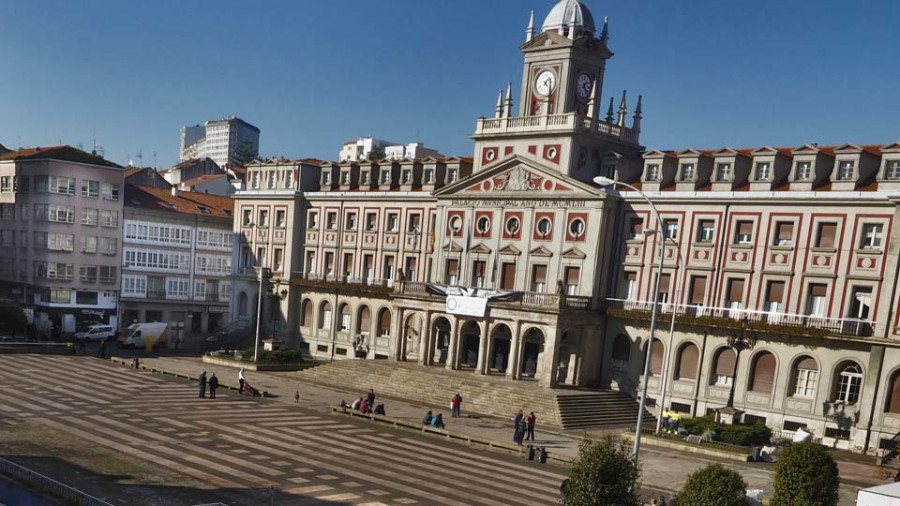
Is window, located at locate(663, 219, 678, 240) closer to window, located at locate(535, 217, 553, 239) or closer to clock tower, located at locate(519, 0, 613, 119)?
window, located at locate(535, 217, 553, 239)

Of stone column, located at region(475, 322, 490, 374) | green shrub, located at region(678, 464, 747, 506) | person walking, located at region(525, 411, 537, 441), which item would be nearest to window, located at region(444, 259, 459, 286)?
stone column, located at region(475, 322, 490, 374)

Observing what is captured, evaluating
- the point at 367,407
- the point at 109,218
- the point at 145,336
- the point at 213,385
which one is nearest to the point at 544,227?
the point at 367,407

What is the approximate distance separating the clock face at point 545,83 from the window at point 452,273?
14.7 meters

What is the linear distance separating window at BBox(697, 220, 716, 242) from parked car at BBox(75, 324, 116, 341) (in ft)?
175

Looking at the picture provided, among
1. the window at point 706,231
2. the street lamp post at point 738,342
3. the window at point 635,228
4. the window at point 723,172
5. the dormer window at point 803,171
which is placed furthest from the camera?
the window at point 635,228

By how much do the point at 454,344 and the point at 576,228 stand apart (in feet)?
40.3

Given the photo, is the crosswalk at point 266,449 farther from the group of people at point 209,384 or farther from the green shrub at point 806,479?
the green shrub at point 806,479

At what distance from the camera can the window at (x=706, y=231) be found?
48853mm

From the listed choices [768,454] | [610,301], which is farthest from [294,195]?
[768,454]

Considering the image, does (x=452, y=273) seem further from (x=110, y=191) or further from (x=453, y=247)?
(x=110, y=191)

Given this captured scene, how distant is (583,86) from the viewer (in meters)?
55.8

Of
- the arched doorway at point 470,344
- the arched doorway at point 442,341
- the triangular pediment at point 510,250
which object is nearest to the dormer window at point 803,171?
the triangular pediment at point 510,250

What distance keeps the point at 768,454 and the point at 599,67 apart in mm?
30663

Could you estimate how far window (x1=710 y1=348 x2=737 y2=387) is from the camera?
4709 cm
